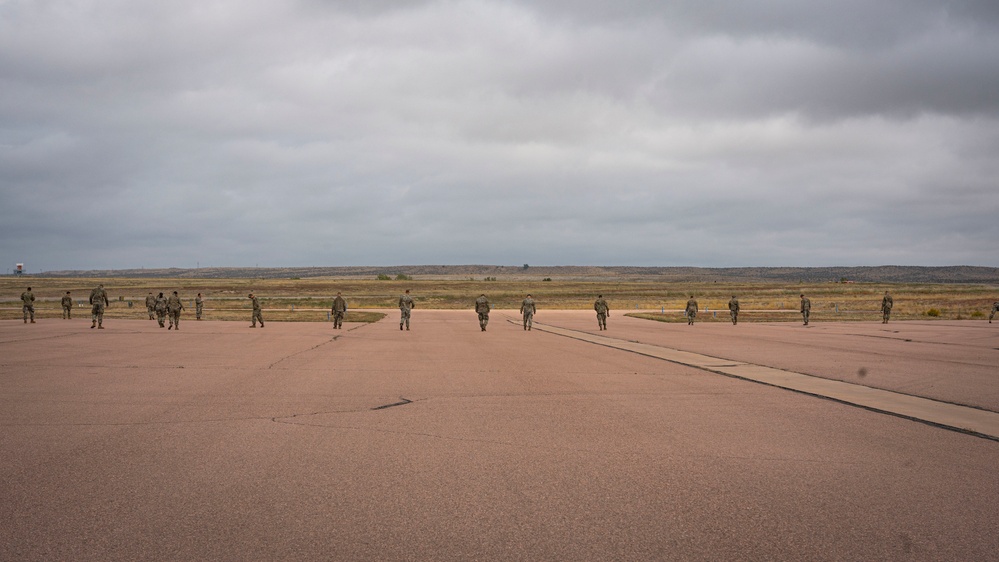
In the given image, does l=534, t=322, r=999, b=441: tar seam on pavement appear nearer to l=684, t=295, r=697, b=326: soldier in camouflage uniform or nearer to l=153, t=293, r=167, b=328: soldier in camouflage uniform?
l=684, t=295, r=697, b=326: soldier in camouflage uniform

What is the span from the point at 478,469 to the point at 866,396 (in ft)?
25.7

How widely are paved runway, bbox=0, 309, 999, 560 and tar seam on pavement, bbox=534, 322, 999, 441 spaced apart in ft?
1.24

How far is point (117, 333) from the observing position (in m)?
27.9

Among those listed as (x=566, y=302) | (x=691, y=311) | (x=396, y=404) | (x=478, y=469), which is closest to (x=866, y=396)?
(x=396, y=404)

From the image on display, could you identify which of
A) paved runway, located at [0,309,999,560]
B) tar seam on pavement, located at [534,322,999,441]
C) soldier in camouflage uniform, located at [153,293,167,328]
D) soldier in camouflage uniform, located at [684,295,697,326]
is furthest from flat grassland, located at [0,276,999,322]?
paved runway, located at [0,309,999,560]

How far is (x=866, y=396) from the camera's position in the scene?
11.8 metres

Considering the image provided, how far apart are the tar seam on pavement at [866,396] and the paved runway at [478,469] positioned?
379 mm

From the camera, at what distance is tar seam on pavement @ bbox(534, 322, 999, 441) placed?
9336 mm

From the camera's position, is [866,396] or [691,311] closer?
[866,396]

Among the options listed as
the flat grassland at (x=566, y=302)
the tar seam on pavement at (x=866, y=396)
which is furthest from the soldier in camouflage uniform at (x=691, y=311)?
the tar seam on pavement at (x=866, y=396)

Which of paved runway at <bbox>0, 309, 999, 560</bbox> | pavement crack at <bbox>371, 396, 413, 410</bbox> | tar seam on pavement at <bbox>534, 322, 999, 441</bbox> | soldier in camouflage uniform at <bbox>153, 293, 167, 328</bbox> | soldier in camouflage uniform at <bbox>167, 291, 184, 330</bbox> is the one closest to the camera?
paved runway at <bbox>0, 309, 999, 560</bbox>

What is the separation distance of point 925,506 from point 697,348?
16407mm

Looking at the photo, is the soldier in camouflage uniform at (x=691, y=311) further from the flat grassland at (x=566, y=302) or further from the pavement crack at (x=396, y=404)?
→ the pavement crack at (x=396, y=404)

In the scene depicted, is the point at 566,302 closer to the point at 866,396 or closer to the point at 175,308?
the point at 175,308
